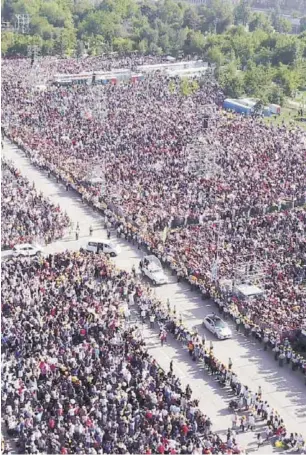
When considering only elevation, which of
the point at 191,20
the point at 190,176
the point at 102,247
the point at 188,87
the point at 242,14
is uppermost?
the point at 102,247

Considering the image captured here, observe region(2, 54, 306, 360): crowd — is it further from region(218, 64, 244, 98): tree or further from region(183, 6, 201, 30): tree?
region(183, 6, 201, 30): tree

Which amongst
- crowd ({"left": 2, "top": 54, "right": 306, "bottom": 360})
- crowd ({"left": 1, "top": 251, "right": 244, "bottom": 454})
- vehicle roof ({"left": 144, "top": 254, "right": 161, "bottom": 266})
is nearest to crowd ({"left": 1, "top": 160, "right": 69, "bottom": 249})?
crowd ({"left": 2, "top": 54, "right": 306, "bottom": 360})

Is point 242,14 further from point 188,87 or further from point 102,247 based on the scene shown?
point 102,247

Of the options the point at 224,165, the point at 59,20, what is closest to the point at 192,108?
the point at 224,165

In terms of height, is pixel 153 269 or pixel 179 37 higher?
pixel 153 269

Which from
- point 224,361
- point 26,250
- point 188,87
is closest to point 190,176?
point 26,250

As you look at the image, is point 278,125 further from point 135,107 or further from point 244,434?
point 244,434
